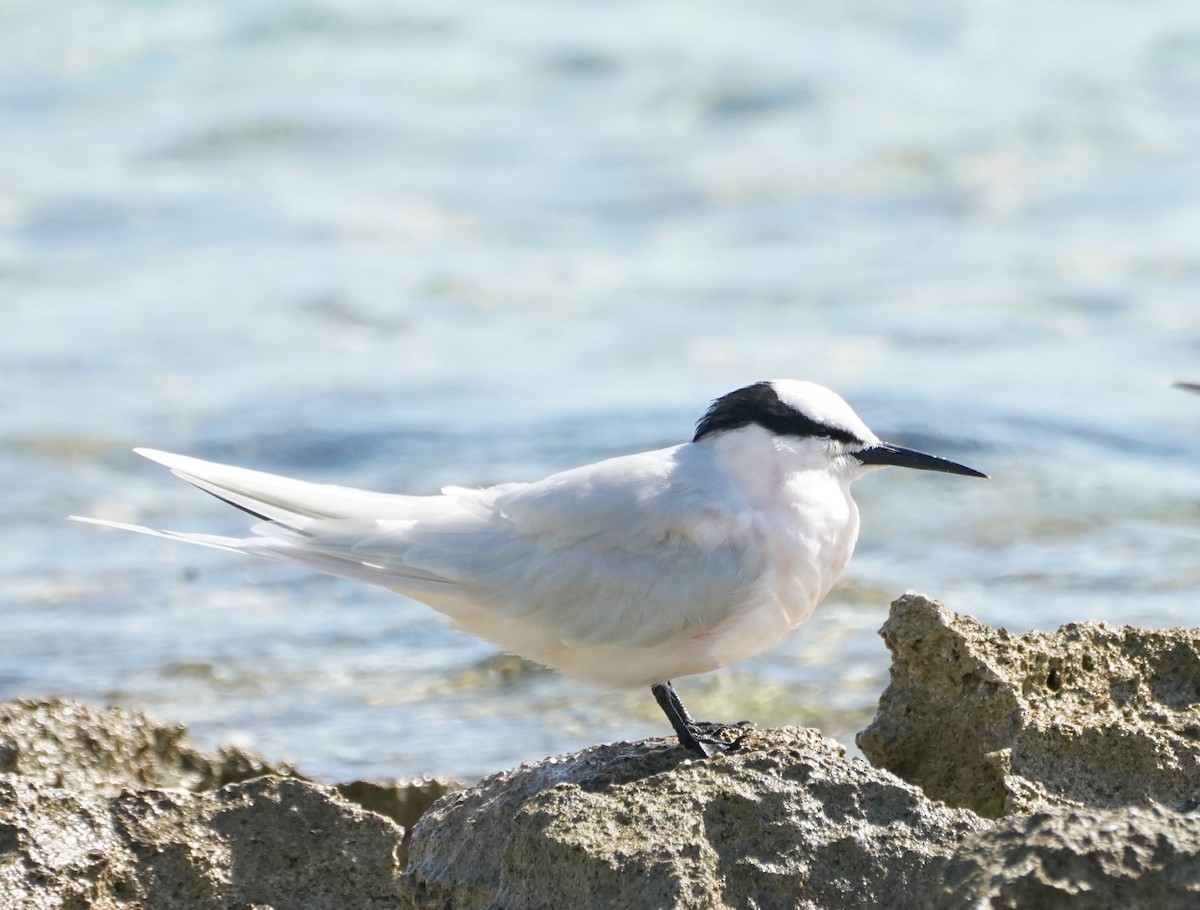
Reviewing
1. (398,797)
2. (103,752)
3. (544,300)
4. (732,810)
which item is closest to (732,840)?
(732,810)

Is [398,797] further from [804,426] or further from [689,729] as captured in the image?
[804,426]

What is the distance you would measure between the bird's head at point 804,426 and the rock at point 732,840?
97 cm

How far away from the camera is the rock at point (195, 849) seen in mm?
3801

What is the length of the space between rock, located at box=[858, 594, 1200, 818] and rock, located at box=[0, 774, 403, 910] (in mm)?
1236

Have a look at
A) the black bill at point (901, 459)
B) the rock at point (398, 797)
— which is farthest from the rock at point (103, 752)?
the black bill at point (901, 459)

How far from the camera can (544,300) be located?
11672mm

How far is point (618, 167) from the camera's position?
14000 millimetres

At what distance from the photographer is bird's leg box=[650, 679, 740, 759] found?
13.3 feet

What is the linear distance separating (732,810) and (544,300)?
8419 millimetres

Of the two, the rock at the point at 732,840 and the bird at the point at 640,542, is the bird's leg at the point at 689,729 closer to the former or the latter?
the bird at the point at 640,542

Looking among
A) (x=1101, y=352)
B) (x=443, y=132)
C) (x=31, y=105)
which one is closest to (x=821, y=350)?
(x=1101, y=352)

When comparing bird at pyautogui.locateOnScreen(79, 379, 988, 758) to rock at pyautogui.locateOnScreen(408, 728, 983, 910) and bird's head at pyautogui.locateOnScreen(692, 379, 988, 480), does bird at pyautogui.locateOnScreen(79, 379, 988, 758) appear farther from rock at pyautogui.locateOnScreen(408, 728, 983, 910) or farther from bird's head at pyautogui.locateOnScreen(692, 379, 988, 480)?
rock at pyautogui.locateOnScreen(408, 728, 983, 910)

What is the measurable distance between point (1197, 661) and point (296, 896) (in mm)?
2110

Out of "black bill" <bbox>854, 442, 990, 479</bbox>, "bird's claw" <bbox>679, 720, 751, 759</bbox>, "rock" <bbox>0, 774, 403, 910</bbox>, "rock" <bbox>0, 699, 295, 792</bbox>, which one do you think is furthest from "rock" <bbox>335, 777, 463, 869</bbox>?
"black bill" <bbox>854, 442, 990, 479</bbox>
